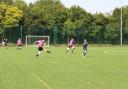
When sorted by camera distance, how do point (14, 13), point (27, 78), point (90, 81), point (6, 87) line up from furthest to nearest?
point (14, 13), point (27, 78), point (90, 81), point (6, 87)

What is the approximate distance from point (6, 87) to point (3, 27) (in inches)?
2867

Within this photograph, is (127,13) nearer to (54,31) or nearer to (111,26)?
(111,26)

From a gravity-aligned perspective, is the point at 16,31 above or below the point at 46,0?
below

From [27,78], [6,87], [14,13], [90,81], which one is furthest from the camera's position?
[14,13]

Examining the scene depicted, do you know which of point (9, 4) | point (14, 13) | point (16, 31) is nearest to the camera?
point (16, 31)

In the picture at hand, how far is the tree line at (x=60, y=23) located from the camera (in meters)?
87.2

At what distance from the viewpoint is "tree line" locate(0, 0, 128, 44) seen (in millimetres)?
87250

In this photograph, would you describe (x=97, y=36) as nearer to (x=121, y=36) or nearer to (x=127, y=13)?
(x=121, y=36)

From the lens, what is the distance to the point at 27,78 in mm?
19578

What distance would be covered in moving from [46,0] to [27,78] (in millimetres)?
A: 92218

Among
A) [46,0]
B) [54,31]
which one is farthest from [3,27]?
[46,0]

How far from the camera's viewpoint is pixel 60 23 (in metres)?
96.3

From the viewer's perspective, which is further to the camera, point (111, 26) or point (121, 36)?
point (111, 26)

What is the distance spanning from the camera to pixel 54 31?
287ft
